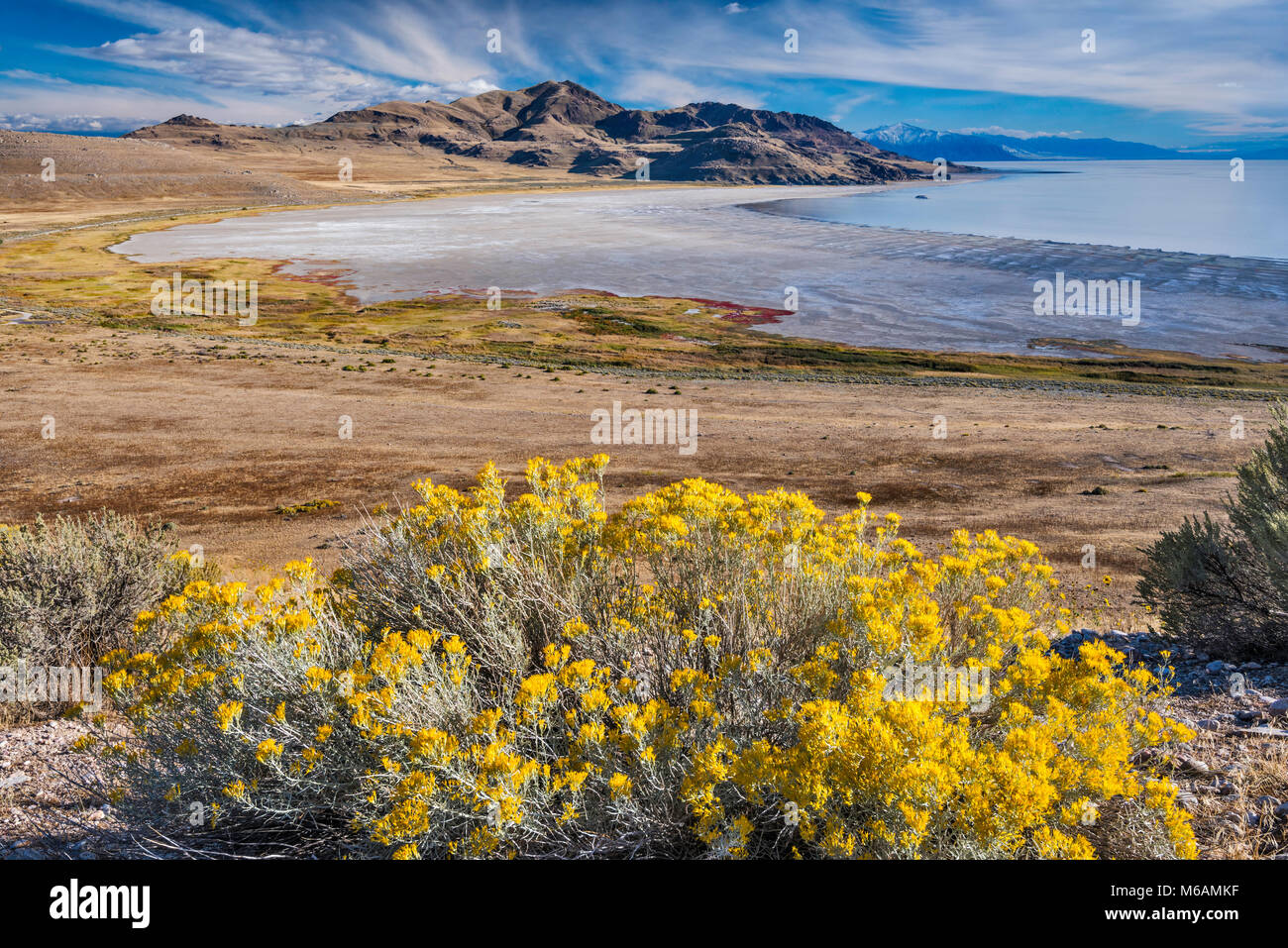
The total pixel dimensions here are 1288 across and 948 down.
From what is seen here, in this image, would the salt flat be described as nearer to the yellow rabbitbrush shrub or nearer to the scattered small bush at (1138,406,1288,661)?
the scattered small bush at (1138,406,1288,661)

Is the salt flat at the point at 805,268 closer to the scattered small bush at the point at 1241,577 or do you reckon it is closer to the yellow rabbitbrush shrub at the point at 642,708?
the scattered small bush at the point at 1241,577

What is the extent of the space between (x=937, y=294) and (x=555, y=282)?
30144 mm

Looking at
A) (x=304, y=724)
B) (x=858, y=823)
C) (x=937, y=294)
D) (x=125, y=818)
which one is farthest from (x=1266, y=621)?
(x=937, y=294)

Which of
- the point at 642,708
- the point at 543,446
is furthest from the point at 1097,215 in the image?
the point at 642,708

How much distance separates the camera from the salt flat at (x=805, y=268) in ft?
143

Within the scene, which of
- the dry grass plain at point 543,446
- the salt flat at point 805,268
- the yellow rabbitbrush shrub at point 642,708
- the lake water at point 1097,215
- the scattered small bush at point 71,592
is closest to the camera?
the yellow rabbitbrush shrub at point 642,708

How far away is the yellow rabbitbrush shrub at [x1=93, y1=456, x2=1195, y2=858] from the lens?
7.57 ft

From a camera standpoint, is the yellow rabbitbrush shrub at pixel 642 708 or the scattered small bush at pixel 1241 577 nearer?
the yellow rabbitbrush shrub at pixel 642 708

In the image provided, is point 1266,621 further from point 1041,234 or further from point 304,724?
point 1041,234

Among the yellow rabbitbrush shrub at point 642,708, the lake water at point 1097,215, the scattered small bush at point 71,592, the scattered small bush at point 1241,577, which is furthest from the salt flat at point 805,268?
the yellow rabbitbrush shrub at point 642,708

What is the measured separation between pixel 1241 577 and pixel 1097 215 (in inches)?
5075

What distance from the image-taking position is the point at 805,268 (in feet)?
217

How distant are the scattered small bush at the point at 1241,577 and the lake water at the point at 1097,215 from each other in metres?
79.5

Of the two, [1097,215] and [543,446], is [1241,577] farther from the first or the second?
[1097,215]
